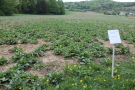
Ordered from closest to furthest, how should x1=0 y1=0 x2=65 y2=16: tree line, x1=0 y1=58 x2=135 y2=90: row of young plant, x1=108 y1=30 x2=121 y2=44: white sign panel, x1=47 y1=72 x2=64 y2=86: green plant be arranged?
x1=0 y1=58 x2=135 y2=90: row of young plant
x1=47 y1=72 x2=64 y2=86: green plant
x1=108 y1=30 x2=121 y2=44: white sign panel
x1=0 y1=0 x2=65 y2=16: tree line

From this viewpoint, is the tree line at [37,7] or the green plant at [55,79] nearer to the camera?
the green plant at [55,79]

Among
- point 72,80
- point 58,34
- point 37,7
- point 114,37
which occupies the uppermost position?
point 37,7

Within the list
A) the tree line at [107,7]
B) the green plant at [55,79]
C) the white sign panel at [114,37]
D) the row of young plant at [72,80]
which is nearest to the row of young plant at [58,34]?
the row of young plant at [72,80]

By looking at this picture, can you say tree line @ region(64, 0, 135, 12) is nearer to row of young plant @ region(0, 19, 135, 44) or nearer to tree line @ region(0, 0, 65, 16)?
tree line @ region(0, 0, 65, 16)

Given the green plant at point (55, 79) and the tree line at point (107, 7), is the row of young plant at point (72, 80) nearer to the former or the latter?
the green plant at point (55, 79)

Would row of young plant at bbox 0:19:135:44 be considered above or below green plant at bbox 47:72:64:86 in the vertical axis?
above

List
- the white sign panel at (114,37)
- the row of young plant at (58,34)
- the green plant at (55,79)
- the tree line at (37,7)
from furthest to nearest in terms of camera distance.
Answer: the tree line at (37,7), the row of young plant at (58,34), the white sign panel at (114,37), the green plant at (55,79)

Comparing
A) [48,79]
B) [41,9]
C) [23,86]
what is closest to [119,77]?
[48,79]

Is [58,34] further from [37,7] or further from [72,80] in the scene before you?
[37,7]

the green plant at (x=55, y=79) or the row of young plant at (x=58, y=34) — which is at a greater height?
the row of young plant at (x=58, y=34)

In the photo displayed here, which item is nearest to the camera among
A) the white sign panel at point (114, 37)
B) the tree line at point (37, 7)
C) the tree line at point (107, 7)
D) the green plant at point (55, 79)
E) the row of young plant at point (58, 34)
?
the green plant at point (55, 79)

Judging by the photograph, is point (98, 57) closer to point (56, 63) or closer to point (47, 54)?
point (56, 63)

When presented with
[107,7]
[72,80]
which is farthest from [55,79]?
[107,7]

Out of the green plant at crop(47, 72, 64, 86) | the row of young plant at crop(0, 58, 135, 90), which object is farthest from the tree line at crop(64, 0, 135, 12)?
the green plant at crop(47, 72, 64, 86)
